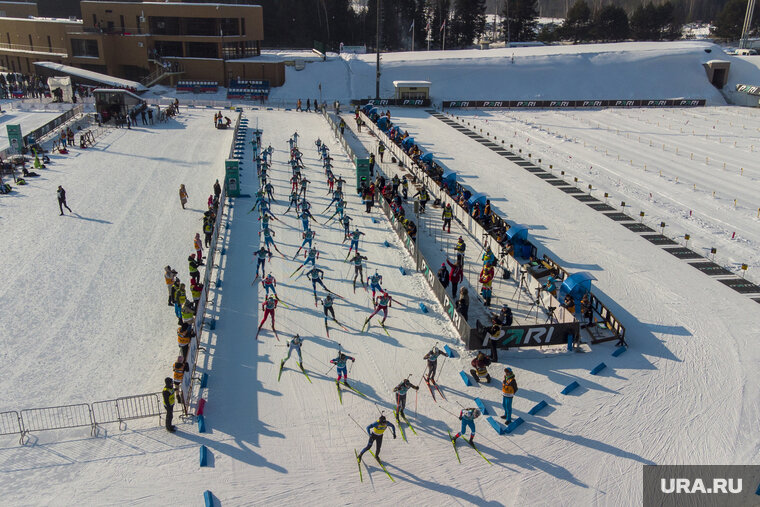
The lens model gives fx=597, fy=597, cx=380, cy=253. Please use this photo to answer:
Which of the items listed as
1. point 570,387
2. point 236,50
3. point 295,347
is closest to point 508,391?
point 570,387

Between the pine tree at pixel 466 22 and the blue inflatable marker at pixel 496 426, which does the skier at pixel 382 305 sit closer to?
the blue inflatable marker at pixel 496 426

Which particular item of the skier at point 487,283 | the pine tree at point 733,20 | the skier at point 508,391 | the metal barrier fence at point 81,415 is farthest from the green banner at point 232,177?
the pine tree at point 733,20

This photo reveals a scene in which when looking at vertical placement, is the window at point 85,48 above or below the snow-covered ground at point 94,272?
above

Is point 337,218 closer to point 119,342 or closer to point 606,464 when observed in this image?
point 119,342

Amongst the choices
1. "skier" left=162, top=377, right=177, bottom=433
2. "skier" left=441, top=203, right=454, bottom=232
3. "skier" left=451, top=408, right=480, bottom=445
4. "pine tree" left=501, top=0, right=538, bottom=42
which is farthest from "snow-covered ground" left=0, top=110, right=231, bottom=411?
"pine tree" left=501, top=0, right=538, bottom=42

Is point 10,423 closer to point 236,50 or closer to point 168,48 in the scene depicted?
point 236,50

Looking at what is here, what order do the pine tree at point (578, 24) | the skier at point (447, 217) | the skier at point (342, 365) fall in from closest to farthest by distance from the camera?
the skier at point (342, 365) → the skier at point (447, 217) → the pine tree at point (578, 24)

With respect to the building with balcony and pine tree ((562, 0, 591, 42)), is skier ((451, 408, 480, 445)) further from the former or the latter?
pine tree ((562, 0, 591, 42))
